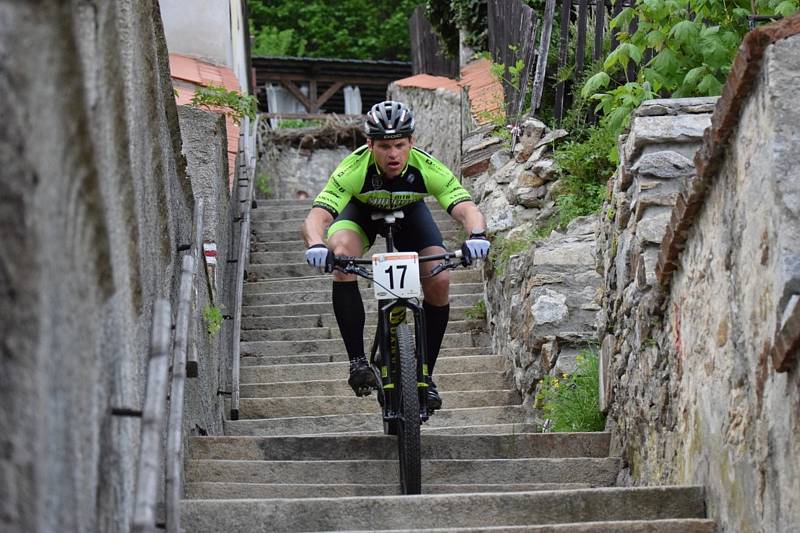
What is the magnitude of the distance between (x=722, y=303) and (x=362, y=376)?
1865mm

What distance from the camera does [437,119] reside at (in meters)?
15.0

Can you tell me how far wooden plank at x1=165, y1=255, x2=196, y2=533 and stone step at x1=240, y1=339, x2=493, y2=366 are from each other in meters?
4.62

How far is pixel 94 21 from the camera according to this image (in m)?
2.50

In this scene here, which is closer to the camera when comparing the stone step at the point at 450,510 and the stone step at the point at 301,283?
the stone step at the point at 450,510

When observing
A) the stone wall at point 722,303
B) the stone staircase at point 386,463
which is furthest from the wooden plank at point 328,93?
the stone wall at point 722,303

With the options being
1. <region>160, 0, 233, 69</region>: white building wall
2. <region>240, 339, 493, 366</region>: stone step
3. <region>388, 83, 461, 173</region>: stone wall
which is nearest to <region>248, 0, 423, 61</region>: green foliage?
<region>388, 83, 461, 173</region>: stone wall

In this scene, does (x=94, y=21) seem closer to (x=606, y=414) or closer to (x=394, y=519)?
(x=394, y=519)

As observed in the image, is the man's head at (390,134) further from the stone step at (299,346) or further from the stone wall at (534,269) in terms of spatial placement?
the stone step at (299,346)

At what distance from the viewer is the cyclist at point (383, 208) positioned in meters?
5.57

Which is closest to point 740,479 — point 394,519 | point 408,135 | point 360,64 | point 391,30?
point 394,519

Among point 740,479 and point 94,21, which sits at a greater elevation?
point 94,21

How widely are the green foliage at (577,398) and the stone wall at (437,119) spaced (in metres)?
6.22

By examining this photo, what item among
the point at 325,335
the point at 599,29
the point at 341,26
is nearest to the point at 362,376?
the point at 325,335

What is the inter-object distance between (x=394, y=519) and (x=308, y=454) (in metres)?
1.35
